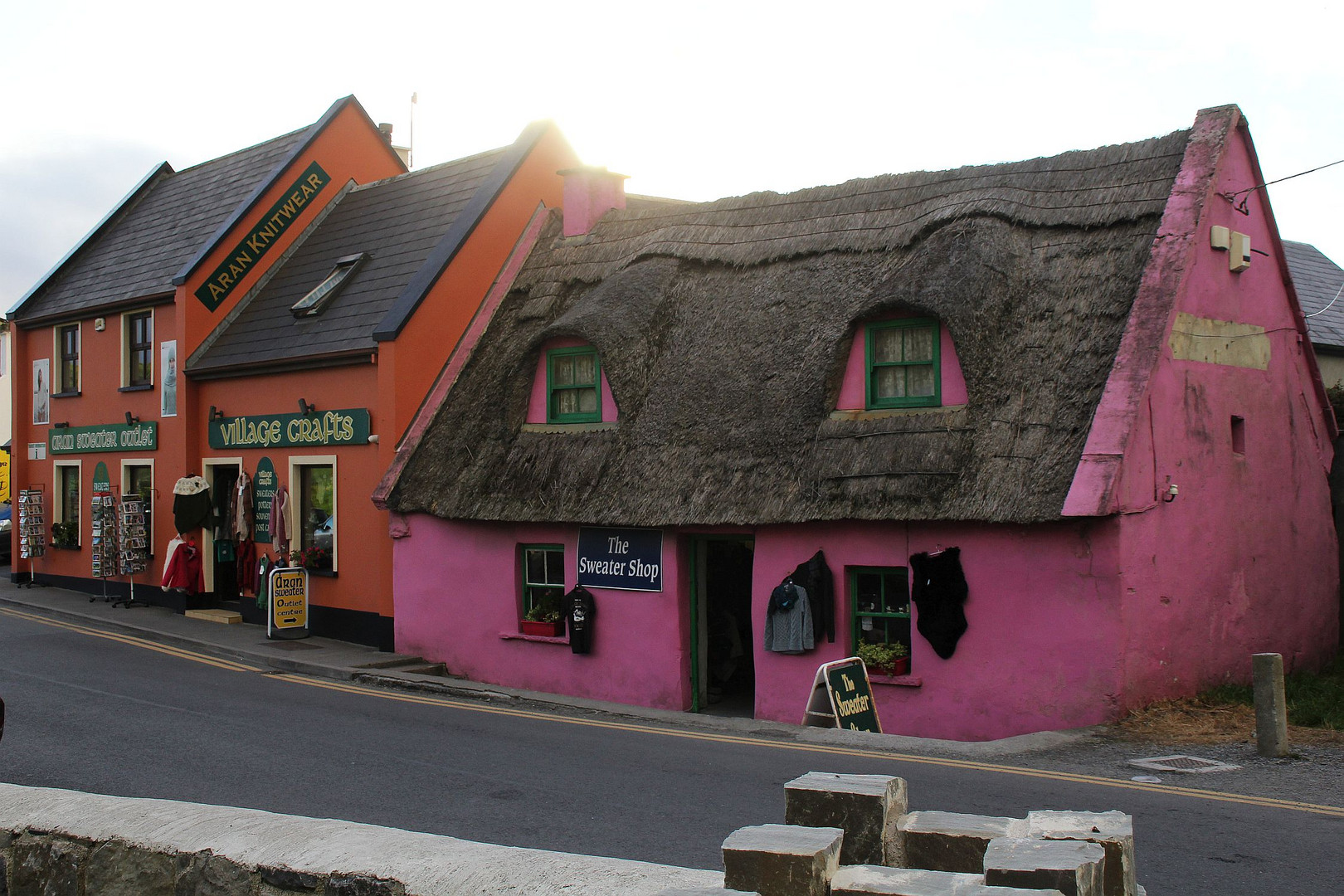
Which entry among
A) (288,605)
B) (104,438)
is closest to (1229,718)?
(288,605)

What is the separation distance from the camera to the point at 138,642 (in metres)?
18.1

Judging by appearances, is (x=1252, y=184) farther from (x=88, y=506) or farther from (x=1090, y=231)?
(x=88, y=506)

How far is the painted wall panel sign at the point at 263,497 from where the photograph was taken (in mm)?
19609

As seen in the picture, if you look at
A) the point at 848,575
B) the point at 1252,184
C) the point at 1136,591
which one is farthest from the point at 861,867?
the point at 1252,184

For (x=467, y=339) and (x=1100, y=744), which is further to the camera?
(x=467, y=339)

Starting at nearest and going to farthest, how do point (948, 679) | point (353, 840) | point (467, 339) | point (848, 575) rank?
point (353, 840) → point (948, 679) → point (848, 575) → point (467, 339)

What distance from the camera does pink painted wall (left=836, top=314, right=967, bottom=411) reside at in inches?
506

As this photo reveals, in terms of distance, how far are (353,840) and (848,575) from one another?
937 centimetres

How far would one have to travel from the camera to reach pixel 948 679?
12297 mm

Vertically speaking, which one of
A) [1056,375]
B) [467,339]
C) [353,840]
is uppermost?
[467,339]

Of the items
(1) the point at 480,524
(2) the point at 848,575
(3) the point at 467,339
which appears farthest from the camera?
(3) the point at 467,339

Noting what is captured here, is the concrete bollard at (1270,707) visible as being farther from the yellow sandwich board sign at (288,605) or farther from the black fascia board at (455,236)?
the yellow sandwich board sign at (288,605)

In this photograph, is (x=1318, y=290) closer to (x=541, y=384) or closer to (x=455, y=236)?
(x=541, y=384)

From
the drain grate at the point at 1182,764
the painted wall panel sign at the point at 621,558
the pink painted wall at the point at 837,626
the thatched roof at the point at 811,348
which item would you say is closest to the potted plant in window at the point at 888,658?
the pink painted wall at the point at 837,626
